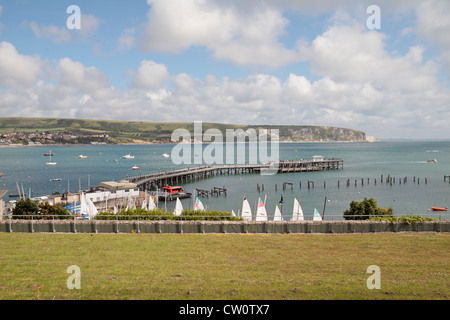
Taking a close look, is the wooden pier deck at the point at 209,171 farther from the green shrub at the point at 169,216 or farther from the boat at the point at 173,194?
the green shrub at the point at 169,216

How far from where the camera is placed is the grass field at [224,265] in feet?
36.0

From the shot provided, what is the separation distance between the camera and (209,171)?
112 m

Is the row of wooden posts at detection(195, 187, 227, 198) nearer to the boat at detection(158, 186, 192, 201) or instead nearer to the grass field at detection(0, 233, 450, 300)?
the boat at detection(158, 186, 192, 201)

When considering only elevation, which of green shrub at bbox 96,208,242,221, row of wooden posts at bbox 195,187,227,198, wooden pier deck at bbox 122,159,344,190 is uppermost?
green shrub at bbox 96,208,242,221

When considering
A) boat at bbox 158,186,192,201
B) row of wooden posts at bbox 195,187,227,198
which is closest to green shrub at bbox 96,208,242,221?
boat at bbox 158,186,192,201

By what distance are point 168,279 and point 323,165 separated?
124m

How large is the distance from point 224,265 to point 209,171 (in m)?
97.7

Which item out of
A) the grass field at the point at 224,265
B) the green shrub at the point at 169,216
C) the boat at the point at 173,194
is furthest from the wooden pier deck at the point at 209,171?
the grass field at the point at 224,265

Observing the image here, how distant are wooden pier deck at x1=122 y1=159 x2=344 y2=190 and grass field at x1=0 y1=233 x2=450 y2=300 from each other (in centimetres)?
5808

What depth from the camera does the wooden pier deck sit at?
8306cm
